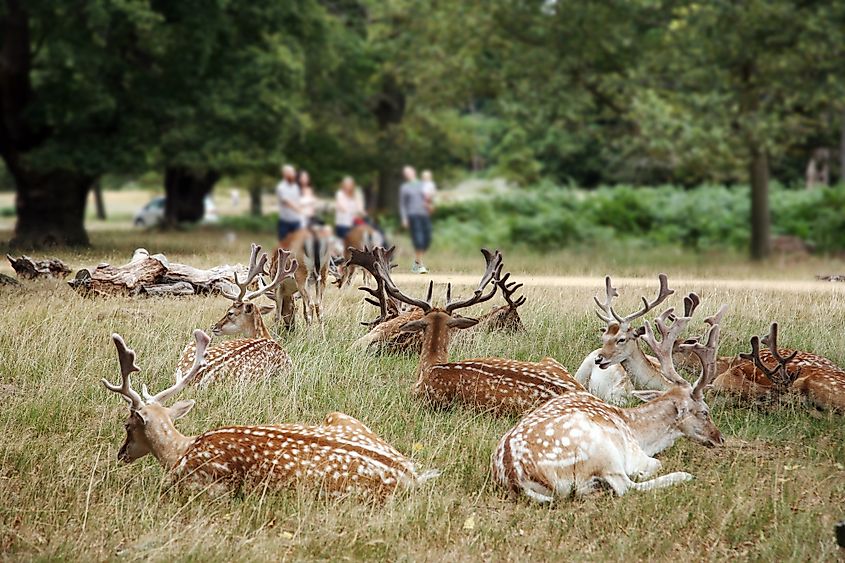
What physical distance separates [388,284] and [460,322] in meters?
0.75

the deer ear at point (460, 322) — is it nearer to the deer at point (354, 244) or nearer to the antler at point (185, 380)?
the antler at point (185, 380)

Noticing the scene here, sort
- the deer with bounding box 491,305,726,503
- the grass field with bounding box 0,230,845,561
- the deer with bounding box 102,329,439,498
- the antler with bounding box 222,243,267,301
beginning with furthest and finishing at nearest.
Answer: the antler with bounding box 222,243,267,301, the deer with bounding box 491,305,726,503, the deer with bounding box 102,329,439,498, the grass field with bounding box 0,230,845,561

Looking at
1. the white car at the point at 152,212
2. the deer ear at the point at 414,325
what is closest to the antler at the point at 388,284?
the deer ear at the point at 414,325

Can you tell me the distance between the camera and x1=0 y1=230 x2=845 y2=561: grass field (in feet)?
15.9

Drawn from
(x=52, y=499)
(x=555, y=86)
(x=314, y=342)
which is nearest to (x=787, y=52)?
(x=555, y=86)

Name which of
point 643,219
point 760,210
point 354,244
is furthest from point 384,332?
point 643,219

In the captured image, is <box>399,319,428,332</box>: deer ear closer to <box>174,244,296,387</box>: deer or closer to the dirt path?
<box>174,244,296,387</box>: deer

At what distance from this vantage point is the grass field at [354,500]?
484 cm

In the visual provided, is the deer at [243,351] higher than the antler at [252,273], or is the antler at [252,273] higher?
the antler at [252,273]

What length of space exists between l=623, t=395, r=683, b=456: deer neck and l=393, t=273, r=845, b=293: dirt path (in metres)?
3.95

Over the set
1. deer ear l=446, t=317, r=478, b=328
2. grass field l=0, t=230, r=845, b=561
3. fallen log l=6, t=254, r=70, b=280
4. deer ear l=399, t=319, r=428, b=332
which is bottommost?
grass field l=0, t=230, r=845, b=561

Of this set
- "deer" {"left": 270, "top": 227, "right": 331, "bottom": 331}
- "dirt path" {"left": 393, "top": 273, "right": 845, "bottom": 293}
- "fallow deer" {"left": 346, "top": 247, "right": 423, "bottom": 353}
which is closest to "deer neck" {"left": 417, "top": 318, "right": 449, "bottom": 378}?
"fallow deer" {"left": 346, "top": 247, "right": 423, "bottom": 353}

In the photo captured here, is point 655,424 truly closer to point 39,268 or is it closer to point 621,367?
point 621,367

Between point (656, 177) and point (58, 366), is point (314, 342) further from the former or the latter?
point (656, 177)
